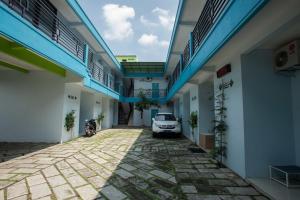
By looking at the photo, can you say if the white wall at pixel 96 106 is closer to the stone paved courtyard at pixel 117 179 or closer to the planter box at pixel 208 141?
the stone paved courtyard at pixel 117 179

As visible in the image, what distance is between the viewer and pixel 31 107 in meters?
8.31

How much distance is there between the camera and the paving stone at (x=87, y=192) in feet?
10.2

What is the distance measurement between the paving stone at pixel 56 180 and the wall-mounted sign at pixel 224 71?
501cm

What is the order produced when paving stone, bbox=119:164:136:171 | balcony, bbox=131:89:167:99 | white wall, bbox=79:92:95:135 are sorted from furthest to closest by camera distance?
balcony, bbox=131:89:167:99 → white wall, bbox=79:92:95:135 → paving stone, bbox=119:164:136:171

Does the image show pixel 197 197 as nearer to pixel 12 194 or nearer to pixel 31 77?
A: pixel 12 194

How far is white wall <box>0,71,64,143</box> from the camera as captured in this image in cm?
827

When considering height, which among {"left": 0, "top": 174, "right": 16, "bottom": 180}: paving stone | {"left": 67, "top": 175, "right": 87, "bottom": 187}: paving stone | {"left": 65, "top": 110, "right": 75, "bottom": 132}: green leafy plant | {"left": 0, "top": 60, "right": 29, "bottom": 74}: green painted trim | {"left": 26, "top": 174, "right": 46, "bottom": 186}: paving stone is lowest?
{"left": 67, "top": 175, "right": 87, "bottom": 187}: paving stone

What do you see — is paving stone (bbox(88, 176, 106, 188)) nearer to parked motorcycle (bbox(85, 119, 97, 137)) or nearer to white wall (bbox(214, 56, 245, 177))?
white wall (bbox(214, 56, 245, 177))

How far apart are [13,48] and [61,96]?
351 cm

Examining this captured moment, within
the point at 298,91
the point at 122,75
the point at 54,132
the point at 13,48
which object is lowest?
the point at 54,132

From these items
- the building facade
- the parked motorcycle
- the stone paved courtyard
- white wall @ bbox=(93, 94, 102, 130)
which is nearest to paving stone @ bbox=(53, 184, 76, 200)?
the stone paved courtyard

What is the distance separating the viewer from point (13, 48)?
203 inches

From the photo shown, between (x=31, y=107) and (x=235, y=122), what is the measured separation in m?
8.82

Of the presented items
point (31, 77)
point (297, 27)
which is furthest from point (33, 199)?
point (31, 77)
